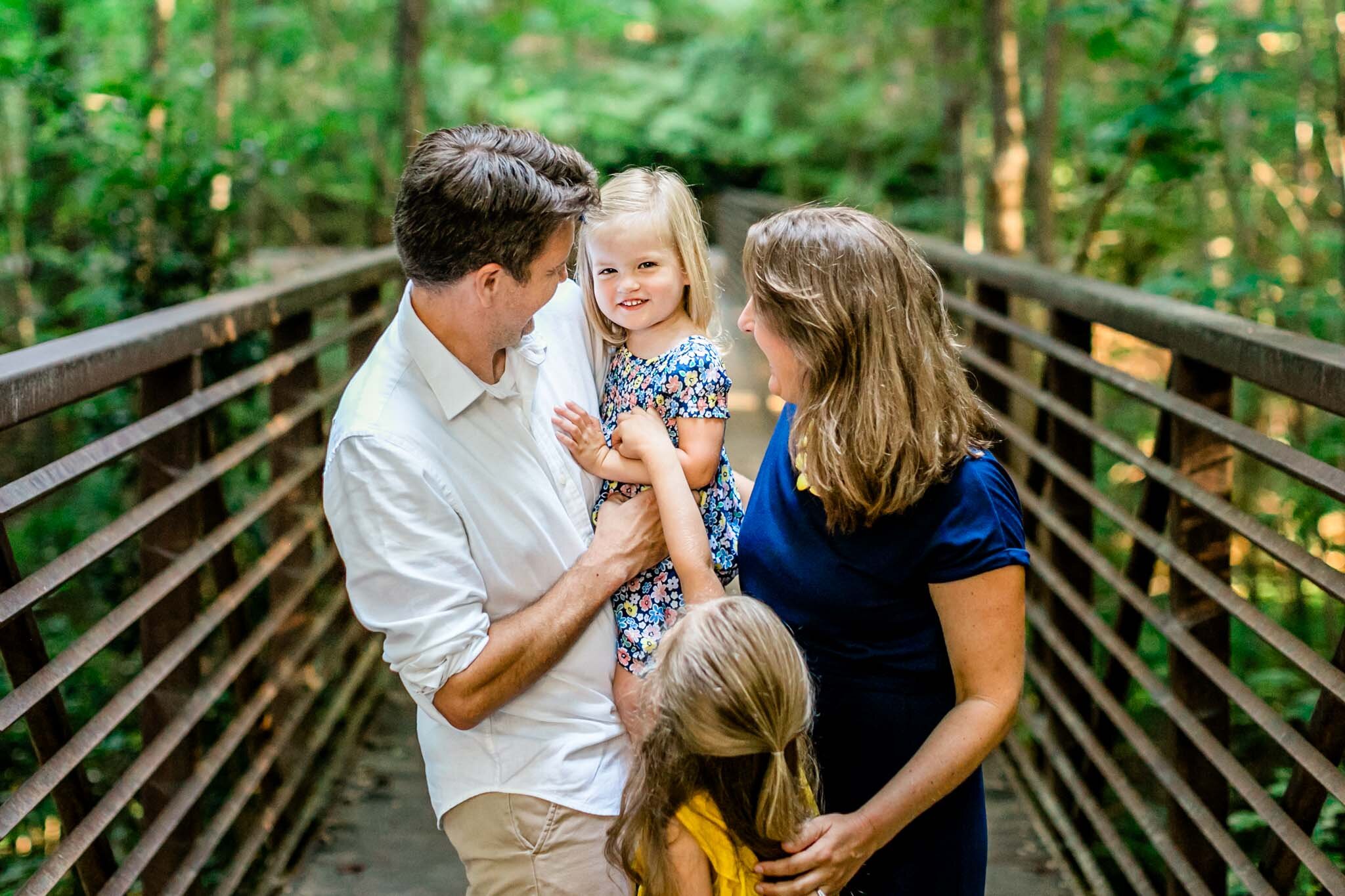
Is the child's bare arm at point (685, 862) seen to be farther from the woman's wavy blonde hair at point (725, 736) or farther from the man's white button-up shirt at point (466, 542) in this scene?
the man's white button-up shirt at point (466, 542)

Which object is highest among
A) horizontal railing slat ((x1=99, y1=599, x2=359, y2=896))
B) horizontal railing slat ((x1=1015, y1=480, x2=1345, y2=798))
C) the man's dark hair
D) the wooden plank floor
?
the man's dark hair

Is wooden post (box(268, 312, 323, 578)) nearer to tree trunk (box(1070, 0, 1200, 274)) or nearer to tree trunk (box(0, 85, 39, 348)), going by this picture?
tree trunk (box(1070, 0, 1200, 274))

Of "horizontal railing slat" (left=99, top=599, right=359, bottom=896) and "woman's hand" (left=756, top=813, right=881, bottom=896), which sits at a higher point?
"woman's hand" (left=756, top=813, right=881, bottom=896)

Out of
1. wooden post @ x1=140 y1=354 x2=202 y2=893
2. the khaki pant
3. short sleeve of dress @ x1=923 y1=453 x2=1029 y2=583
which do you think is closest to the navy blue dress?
short sleeve of dress @ x1=923 y1=453 x2=1029 y2=583

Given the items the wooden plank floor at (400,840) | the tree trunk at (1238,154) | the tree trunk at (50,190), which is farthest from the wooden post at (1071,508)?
the tree trunk at (50,190)

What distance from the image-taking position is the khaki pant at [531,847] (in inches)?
77.1

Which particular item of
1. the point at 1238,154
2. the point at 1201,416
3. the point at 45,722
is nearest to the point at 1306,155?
the point at 1238,154

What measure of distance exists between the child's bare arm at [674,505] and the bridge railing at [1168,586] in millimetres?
524

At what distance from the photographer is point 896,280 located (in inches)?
69.4

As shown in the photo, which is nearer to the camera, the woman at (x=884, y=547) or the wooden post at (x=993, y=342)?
the woman at (x=884, y=547)

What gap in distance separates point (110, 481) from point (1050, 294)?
147 inches

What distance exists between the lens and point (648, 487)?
2156mm

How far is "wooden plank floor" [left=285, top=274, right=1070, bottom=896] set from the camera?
10.6 feet

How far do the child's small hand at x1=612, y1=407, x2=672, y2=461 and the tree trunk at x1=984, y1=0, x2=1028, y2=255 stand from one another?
4418mm
